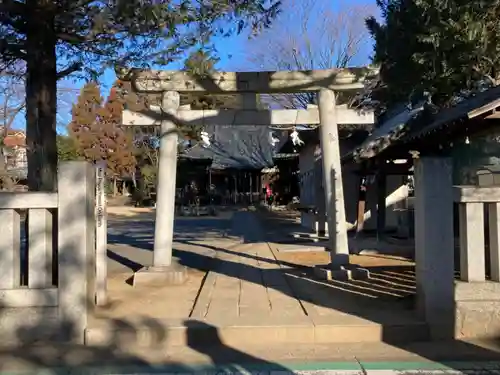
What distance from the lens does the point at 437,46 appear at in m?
11.9

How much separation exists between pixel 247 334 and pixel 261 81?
4.75 m

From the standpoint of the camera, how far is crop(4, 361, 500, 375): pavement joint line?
4.93 metres

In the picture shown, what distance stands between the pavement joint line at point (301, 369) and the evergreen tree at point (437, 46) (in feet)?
27.1

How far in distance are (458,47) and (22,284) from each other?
10254 millimetres

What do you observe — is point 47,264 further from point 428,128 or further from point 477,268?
point 428,128

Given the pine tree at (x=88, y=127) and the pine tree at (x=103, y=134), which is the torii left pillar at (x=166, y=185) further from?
the pine tree at (x=88, y=127)

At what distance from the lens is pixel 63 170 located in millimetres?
5988

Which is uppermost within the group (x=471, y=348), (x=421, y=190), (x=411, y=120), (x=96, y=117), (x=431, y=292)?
(x=96, y=117)

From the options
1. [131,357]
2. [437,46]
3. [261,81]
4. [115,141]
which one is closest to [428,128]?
[437,46]

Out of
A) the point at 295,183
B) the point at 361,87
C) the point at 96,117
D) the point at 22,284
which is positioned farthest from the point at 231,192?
the point at 22,284

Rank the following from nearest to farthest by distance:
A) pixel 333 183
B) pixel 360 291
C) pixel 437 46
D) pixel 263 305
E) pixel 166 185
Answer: pixel 263 305, pixel 360 291, pixel 166 185, pixel 333 183, pixel 437 46

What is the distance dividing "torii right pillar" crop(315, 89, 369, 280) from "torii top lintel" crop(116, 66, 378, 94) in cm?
25

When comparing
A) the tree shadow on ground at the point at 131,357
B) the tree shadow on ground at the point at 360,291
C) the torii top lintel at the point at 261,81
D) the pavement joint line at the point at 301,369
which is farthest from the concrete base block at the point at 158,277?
the pavement joint line at the point at 301,369

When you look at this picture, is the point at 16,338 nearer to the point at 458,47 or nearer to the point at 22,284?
the point at 22,284
